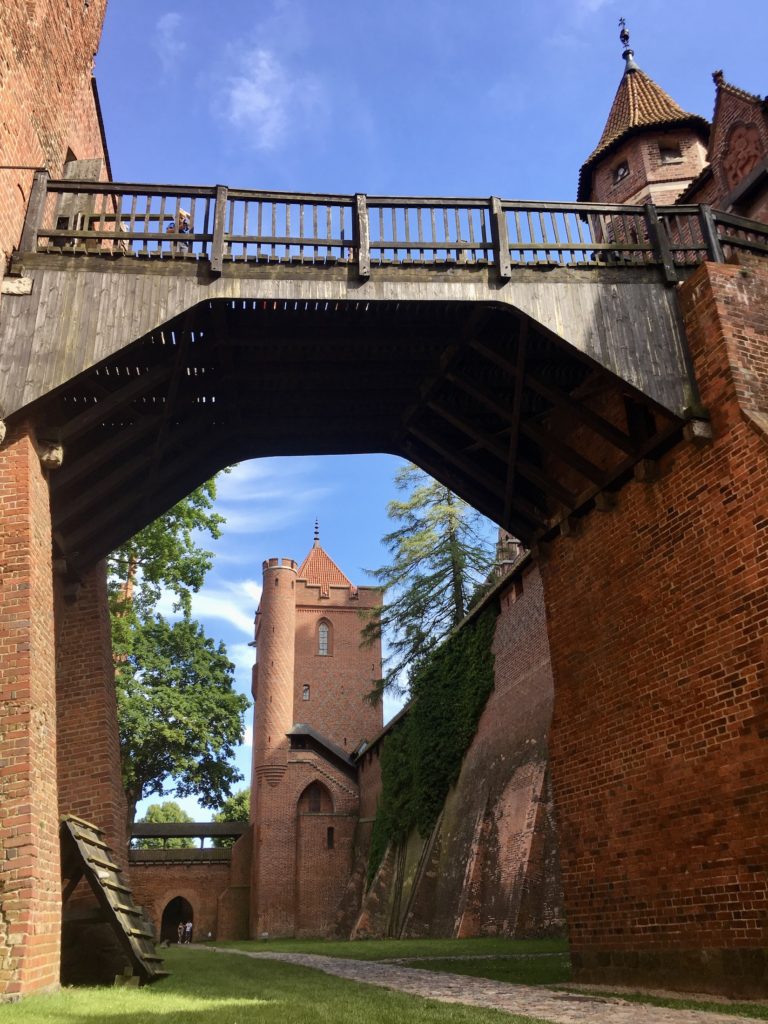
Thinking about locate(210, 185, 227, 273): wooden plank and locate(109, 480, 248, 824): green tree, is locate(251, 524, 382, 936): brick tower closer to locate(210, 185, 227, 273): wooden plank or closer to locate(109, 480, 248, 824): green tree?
locate(109, 480, 248, 824): green tree

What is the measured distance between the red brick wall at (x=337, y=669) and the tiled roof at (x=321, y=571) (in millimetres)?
518

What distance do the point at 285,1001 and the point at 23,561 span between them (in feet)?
15.1

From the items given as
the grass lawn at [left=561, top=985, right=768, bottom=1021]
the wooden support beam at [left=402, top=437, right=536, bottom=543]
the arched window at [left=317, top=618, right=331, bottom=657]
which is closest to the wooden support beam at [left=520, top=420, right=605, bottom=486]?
the wooden support beam at [left=402, top=437, right=536, bottom=543]

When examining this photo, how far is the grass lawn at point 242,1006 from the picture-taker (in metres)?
5.44

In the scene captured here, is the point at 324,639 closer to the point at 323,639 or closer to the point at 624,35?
the point at 323,639

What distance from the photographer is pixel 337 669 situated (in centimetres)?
4616

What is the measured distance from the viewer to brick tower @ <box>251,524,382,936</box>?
34.3m

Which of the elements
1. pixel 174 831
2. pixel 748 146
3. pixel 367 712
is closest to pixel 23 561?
pixel 748 146

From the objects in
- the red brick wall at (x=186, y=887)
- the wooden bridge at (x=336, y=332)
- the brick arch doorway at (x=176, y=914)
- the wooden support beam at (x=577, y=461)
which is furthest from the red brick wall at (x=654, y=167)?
the brick arch doorway at (x=176, y=914)

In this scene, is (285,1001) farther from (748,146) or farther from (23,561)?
(748,146)

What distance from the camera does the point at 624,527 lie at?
31.0 ft

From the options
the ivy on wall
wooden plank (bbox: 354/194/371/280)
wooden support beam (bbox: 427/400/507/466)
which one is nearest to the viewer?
wooden plank (bbox: 354/194/371/280)

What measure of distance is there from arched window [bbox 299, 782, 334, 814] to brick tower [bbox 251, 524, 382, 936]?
0.05m

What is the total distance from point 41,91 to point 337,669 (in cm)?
3884
